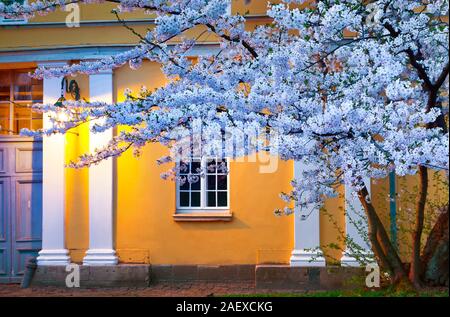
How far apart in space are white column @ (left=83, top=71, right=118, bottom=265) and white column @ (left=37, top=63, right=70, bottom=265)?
46cm

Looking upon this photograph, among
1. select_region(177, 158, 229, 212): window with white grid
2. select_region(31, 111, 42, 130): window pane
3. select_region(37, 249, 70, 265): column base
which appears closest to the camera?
select_region(37, 249, 70, 265): column base

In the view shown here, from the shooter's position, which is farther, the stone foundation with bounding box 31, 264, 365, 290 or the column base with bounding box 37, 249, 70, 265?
the column base with bounding box 37, 249, 70, 265

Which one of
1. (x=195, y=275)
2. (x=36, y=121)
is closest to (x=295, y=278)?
(x=195, y=275)

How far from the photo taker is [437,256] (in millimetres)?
7676

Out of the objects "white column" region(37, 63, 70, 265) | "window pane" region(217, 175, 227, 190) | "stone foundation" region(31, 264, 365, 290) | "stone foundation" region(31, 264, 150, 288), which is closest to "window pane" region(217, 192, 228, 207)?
"window pane" region(217, 175, 227, 190)

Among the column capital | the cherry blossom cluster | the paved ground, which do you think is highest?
the column capital

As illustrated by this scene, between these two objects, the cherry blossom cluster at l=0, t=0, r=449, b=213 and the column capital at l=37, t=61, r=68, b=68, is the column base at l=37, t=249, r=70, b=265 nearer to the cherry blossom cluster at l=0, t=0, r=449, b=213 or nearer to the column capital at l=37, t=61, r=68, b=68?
the column capital at l=37, t=61, r=68, b=68

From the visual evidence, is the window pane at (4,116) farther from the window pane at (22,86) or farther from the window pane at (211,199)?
the window pane at (211,199)

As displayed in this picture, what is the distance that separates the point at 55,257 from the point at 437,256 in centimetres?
660

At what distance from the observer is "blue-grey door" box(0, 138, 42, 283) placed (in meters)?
12.4

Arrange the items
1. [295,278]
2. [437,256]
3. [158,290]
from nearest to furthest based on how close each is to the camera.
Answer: [437,256] → [158,290] → [295,278]

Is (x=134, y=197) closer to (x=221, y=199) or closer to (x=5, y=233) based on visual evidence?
(x=221, y=199)

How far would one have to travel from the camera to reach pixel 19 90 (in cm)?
1277
